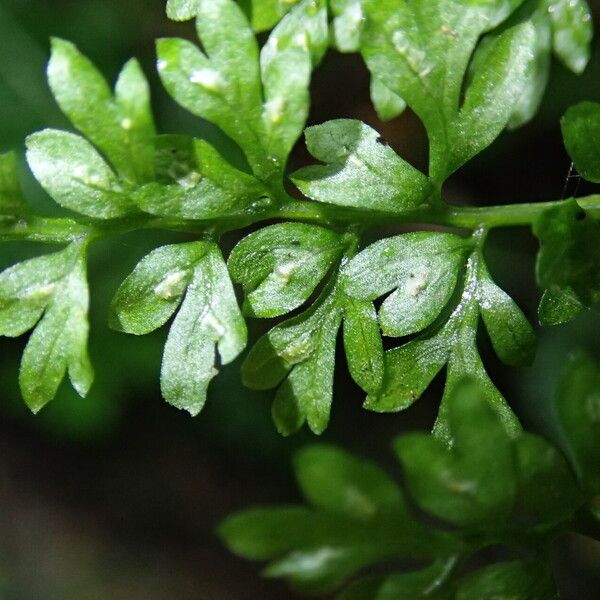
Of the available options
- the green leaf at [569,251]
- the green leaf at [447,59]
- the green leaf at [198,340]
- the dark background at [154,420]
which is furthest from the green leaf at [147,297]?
the dark background at [154,420]

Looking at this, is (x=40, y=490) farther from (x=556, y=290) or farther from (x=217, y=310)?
(x=556, y=290)

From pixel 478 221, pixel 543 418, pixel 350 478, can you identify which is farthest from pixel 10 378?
pixel 350 478

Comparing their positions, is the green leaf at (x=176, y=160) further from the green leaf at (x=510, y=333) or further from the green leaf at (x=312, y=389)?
the green leaf at (x=510, y=333)

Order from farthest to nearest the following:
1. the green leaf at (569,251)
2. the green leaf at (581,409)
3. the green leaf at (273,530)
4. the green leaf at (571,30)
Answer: the green leaf at (571,30) < the green leaf at (569,251) < the green leaf at (581,409) < the green leaf at (273,530)

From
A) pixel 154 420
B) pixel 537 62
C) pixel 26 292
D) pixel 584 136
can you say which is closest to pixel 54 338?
pixel 26 292

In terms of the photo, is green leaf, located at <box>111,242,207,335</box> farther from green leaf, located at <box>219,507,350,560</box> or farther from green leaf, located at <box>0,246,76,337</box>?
green leaf, located at <box>219,507,350,560</box>
